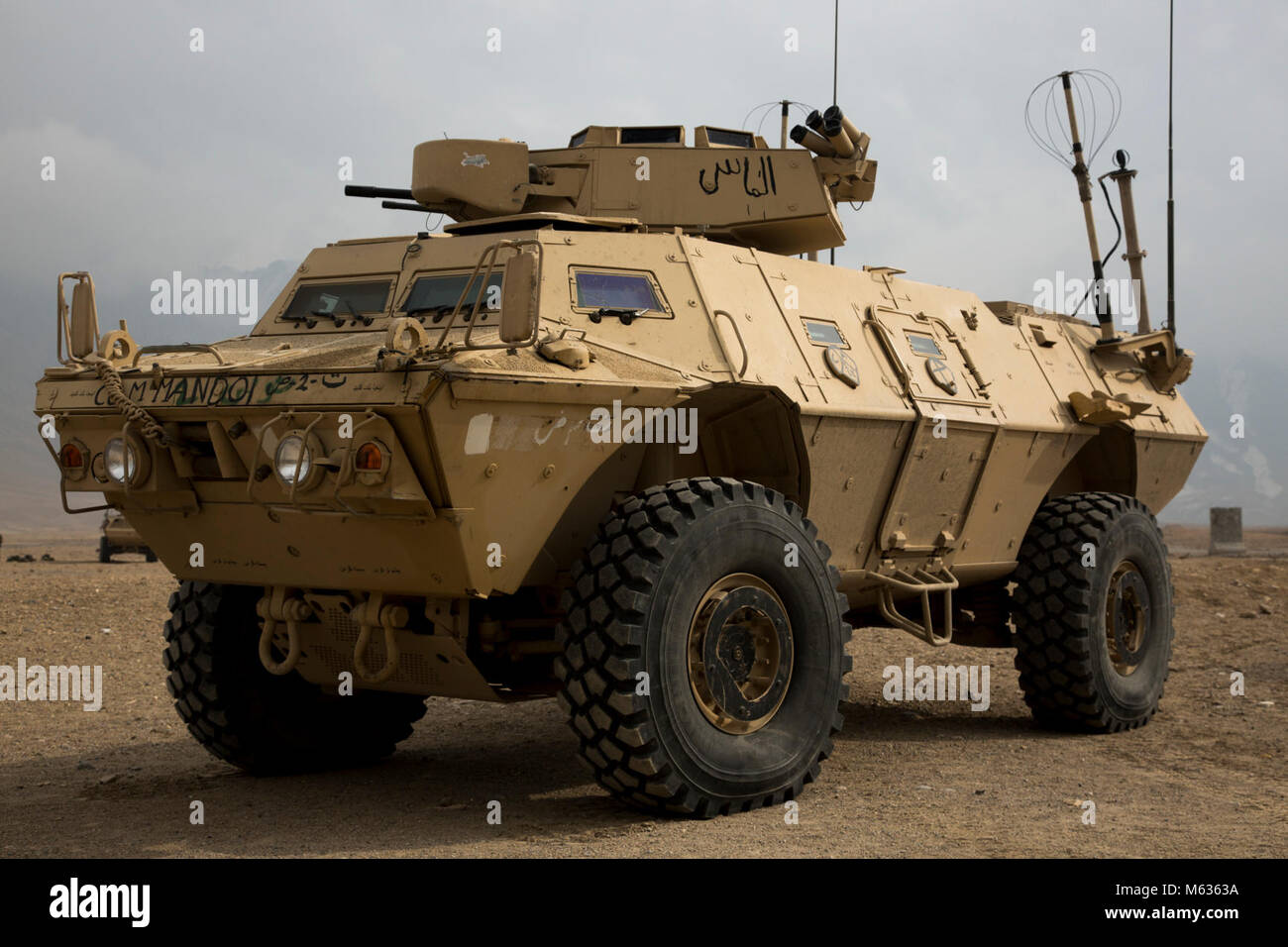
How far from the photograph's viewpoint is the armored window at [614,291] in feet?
21.3

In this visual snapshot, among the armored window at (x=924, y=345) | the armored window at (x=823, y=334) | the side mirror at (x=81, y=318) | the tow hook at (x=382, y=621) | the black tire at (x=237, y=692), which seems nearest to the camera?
the tow hook at (x=382, y=621)

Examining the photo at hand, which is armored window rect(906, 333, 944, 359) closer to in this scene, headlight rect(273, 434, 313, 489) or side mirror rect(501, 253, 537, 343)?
side mirror rect(501, 253, 537, 343)

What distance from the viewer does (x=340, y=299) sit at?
7.25 m

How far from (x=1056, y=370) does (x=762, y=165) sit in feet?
8.44

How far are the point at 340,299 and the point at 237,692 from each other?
6.44 ft

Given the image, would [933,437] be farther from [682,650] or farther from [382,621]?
[382,621]

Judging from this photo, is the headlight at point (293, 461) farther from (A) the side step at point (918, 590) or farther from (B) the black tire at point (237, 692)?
(A) the side step at point (918, 590)

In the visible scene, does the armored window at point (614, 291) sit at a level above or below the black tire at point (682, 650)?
above

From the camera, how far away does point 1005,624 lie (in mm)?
9492

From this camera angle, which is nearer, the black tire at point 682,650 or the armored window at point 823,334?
the black tire at point 682,650

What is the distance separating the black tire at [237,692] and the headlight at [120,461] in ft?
3.36

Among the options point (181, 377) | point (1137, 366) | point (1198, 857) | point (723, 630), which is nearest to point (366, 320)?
point (181, 377)

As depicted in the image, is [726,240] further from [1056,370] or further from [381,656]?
[381,656]

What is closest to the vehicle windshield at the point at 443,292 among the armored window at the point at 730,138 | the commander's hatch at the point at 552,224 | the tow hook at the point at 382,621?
the commander's hatch at the point at 552,224
